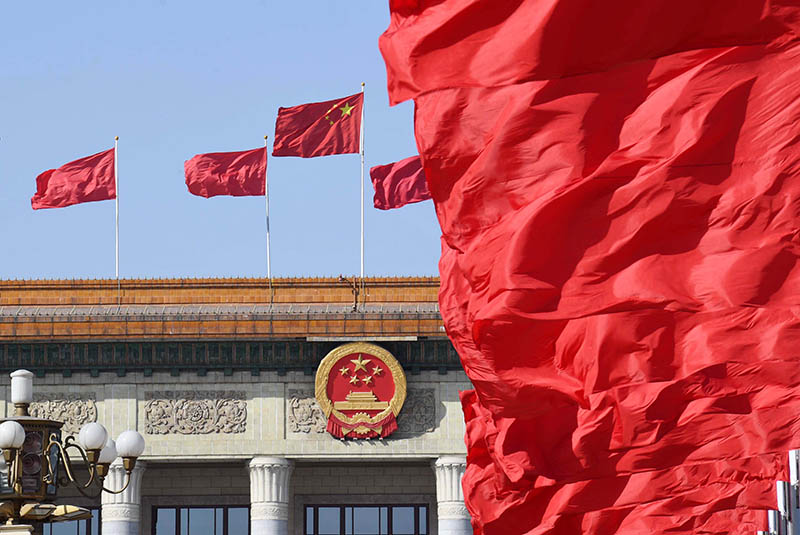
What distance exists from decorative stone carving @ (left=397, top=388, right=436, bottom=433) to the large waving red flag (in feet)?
101

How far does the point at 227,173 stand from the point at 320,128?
2.69 meters

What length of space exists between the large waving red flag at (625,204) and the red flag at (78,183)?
31602 millimetres

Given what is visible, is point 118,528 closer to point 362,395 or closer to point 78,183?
point 362,395

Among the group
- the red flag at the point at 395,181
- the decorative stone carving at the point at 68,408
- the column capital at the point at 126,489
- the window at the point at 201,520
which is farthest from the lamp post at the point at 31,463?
the window at the point at 201,520

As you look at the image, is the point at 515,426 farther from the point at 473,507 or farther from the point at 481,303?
the point at 473,507

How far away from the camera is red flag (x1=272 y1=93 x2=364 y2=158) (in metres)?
42.2

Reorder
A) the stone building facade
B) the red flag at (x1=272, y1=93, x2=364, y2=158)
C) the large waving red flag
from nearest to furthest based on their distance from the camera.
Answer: the large waving red flag → the red flag at (x1=272, y1=93, x2=364, y2=158) → the stone building facade

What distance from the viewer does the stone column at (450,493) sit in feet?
140

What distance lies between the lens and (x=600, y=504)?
13.8m

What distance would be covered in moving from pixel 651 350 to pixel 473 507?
23.8 ft

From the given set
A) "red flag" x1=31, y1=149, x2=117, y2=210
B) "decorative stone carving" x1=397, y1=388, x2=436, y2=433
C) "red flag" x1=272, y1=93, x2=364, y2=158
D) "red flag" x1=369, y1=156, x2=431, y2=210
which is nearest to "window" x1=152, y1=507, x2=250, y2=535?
"decorative stone carving" x1=397, y1=388, x2=436, y2=433

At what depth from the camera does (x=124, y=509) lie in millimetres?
42688

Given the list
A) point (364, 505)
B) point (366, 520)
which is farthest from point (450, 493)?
point (364, 505)

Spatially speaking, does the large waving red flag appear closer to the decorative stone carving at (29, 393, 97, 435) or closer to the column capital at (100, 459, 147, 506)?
the column capital at (100, 459, 147, 506)
